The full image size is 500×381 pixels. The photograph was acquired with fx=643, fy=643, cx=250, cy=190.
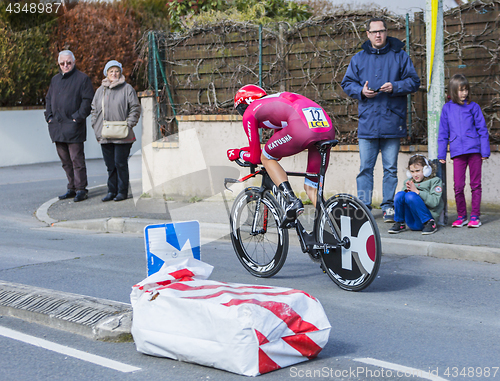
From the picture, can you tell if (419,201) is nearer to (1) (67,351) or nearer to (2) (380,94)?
(2) (380,94)

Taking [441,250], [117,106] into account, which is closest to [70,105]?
[117,106]

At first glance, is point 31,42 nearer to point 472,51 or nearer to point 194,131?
point 194,131

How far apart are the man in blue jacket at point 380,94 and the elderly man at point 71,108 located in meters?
5.04

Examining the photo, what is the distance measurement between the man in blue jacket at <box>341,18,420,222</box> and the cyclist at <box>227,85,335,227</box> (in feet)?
8.15

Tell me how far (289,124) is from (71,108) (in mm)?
6654

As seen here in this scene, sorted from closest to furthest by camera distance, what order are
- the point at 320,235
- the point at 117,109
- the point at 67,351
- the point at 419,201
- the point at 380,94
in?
the point at 67,351, the point at 320,235, the point at 419,201, the point at 380,94, the point at 117,109

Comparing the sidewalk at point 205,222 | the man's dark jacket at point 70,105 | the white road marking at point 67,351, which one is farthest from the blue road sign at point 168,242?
the man's dark jacket at point 70,105

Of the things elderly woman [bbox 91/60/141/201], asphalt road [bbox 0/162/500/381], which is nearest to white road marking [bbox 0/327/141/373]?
asphalt road [bbox 0/162/500/381]

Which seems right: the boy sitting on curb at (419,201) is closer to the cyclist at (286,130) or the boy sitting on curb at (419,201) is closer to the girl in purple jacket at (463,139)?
the girl in purple jacket at (463,139)

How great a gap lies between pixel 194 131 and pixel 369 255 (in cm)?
636

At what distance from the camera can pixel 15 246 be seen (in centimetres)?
802

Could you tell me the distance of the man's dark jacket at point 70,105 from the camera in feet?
36.3

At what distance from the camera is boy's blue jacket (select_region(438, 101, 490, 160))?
764 centimetres

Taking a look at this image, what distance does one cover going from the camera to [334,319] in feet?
15.3
